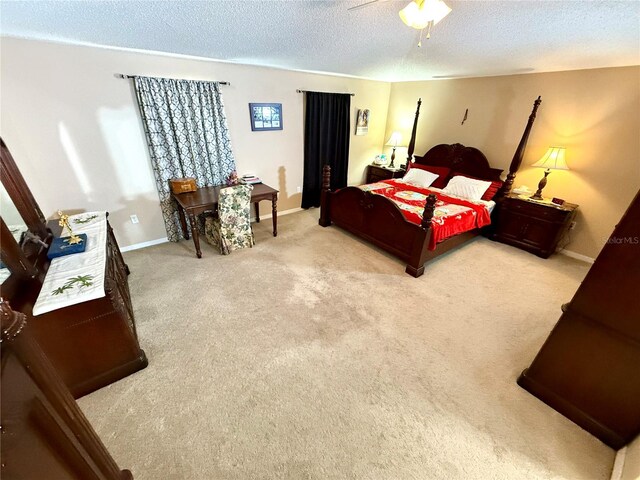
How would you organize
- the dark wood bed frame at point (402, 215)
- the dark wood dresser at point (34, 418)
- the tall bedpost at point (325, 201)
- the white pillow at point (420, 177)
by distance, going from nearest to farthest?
the dark wood dresser at point (34, 418)
the dark wood bed frame at point (402, 215)
the tall bedpost at point (325, 201)
the white pillow at point (420, 177)

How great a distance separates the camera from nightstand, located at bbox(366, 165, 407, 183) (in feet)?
15.7

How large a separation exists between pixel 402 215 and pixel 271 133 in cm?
231

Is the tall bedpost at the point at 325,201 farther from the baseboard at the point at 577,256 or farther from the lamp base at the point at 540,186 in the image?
the baseboard at the point at 577,256

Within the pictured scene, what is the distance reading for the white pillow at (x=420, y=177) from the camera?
409 centimetres

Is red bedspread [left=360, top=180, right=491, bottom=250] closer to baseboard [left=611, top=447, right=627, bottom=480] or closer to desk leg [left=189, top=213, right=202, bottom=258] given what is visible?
baseboard [left=611, top=447, right=627, bottom=480]

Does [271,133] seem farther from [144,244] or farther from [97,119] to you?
[144,244]

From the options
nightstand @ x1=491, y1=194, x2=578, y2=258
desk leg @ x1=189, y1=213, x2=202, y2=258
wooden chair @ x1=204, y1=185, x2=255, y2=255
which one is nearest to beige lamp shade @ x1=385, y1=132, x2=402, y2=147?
nightstand @ x1=491, y1=194, x2=578, y2=258

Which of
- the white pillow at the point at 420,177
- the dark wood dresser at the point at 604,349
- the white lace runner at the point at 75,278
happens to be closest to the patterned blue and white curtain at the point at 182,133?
the white lace runner at the point at 75,278

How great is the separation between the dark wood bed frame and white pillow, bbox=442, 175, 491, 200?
9.9 inches

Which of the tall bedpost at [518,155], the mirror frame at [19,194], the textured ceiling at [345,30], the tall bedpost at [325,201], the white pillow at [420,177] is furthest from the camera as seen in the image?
the white pillow at [420,177]

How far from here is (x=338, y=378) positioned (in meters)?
1.80

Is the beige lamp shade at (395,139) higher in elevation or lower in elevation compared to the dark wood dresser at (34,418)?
higher

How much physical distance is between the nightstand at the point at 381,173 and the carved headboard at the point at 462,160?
437 mm

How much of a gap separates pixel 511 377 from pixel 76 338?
282 centimetres
